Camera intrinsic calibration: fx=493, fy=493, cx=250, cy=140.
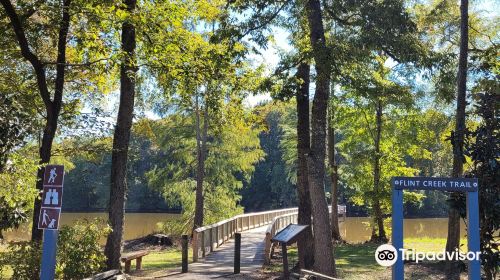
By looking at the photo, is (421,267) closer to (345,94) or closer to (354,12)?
(354,12)

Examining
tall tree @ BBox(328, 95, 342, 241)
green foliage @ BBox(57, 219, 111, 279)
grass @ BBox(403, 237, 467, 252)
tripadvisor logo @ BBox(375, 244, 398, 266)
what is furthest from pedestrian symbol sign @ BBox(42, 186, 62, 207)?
tall tree @ BBox(328, 95, 342, 241)

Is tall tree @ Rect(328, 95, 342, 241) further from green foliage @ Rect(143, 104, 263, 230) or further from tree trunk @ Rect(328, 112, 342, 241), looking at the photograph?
green foliage @ Rect(143, 104, 263, 230)

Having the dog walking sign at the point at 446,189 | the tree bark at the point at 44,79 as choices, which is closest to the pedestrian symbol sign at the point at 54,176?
the tree bark at the point at 44,79

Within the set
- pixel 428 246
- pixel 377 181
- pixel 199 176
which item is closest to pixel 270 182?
pixel 199 176

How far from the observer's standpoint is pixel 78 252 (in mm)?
8242

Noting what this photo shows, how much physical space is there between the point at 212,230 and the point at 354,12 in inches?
338

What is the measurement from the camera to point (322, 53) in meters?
9.46

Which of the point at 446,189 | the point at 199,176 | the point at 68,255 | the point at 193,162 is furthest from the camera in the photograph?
the point at 193,162

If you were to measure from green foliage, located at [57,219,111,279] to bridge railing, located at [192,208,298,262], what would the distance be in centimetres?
592

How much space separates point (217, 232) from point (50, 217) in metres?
11.2

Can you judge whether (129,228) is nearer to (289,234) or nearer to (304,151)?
(304,151)

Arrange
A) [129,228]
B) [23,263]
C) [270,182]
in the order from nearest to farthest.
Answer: [23,263], [129,228], [270,182]

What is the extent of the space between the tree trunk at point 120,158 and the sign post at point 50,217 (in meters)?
4.11

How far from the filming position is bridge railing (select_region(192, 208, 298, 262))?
14617 millimetres
